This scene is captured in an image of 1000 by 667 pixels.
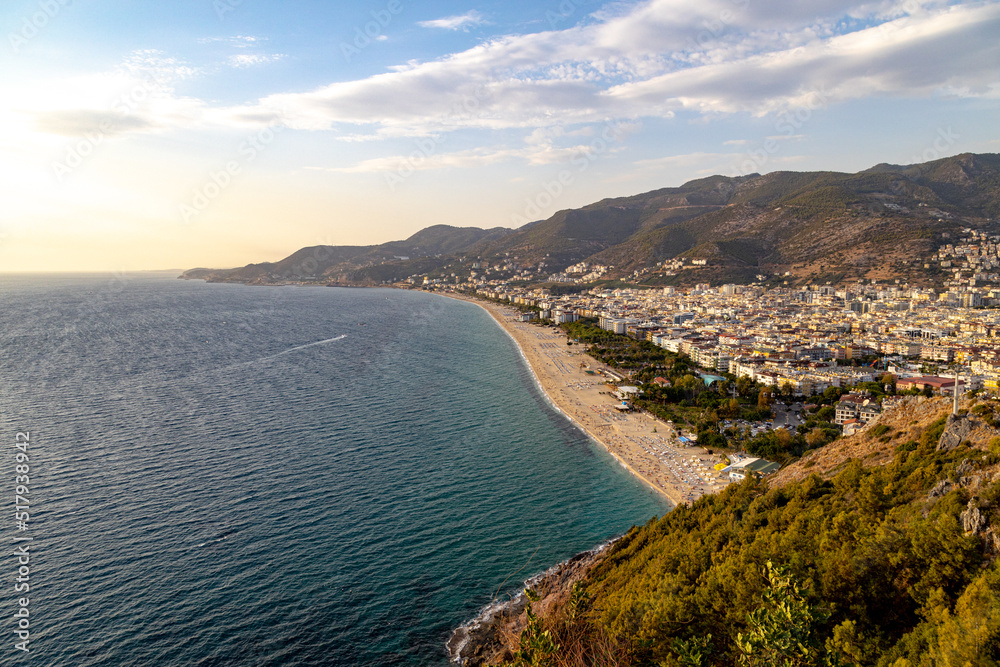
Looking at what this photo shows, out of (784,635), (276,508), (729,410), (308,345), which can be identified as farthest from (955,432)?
(308,345)

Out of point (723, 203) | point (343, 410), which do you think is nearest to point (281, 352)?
point (343, 410)

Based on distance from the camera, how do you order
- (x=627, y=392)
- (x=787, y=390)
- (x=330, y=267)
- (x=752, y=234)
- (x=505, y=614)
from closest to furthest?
(x=505, y=614) → (x=787, y=390) → (x=627, y=392) → (x=752, y=234) → (x=330, y=267)

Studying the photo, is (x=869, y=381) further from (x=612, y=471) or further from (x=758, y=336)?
(x=612, y=471)

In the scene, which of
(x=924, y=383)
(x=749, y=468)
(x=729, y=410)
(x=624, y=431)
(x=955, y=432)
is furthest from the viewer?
(x=924, y=383)

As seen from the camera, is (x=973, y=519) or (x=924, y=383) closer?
(x=973, y=519)

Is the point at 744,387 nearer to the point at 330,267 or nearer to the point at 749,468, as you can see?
the point at 749,468

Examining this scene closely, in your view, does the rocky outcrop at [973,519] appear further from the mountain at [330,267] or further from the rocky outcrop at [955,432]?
the mountain at [330,267]

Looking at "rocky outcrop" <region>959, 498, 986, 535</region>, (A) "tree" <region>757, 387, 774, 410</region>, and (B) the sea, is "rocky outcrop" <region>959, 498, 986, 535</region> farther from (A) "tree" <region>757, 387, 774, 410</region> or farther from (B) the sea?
(A) "tree" <region>757, 387, 774, 410</region>
